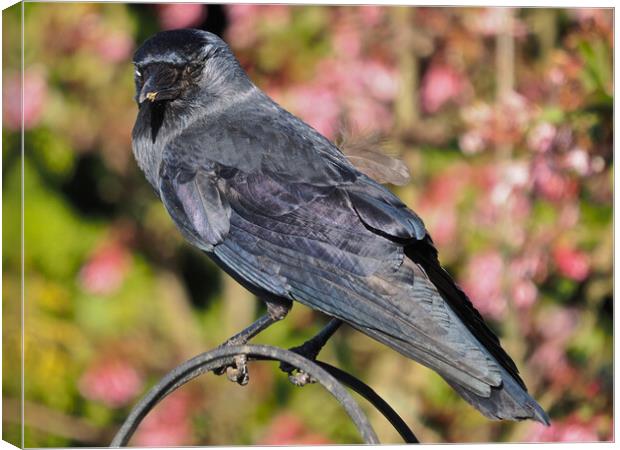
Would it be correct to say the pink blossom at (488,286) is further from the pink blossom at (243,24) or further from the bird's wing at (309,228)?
the bird's wing at (309,228)

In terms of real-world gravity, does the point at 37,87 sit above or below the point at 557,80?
below

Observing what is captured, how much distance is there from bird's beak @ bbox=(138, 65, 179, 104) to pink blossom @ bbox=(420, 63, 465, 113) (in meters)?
2.02

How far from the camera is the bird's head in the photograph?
8.84ft

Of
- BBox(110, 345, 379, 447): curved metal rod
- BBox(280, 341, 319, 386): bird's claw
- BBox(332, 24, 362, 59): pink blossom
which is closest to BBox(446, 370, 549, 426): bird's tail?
BBox(110, 345, 379, 447): curved metal rod

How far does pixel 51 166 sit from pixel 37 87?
45 centimetres

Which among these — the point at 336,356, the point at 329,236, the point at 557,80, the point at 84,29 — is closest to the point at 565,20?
the point at 557,80

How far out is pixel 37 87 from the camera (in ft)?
14.9

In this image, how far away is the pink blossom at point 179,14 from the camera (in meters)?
4.64

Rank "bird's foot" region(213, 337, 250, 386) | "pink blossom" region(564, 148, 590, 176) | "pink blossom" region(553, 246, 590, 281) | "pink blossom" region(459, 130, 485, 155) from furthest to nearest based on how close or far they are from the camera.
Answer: "pink blossom" region(553, 246, 590, 281), "pink blossom" region(459, 130, 485, 155), "pink blossom" region(564, 148, 590, 176), "bird's foot" region(213, 337, 250, 386)

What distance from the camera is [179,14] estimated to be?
4.66 m

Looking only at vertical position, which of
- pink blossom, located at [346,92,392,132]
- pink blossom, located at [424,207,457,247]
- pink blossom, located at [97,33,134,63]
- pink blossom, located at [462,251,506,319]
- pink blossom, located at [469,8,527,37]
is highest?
pink blossom, located at [469,8,527,37]

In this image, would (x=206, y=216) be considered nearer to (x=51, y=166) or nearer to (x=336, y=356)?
(x=336, y=356)

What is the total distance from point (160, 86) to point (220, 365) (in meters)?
0.73

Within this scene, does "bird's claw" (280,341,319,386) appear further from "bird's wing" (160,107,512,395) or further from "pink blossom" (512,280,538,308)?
"pink blossom" (512,280,538,308)
